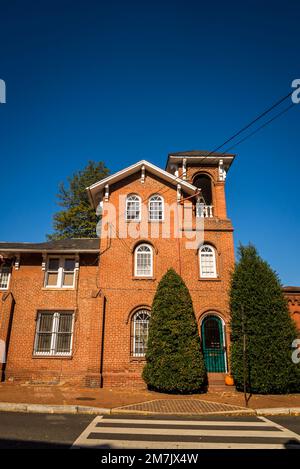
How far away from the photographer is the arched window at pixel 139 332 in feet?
51.0

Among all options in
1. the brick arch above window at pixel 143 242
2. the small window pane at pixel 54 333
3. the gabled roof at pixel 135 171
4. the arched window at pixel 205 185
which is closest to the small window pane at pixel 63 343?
the small window pane at pixel 54 333

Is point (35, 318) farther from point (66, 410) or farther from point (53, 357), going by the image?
point (66, 410)

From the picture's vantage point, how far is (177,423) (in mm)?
8359

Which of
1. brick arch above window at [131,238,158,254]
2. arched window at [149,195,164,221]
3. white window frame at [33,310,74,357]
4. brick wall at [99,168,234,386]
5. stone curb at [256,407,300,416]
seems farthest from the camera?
arched window at [149,195,164,221]

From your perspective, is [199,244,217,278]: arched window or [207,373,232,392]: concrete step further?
[199,244,217,278]: arched window

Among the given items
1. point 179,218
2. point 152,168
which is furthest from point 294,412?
point 152,168

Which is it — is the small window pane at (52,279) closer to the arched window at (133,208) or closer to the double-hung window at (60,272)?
the double-hung window at (60,272)

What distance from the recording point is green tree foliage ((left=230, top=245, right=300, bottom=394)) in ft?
44.8

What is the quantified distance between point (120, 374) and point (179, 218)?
29.1 ft

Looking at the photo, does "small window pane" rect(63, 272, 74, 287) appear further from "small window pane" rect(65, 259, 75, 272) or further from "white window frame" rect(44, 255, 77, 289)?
"small window pane" rect(65, 259, 75, 272)

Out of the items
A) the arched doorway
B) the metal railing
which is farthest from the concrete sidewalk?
the metal railing

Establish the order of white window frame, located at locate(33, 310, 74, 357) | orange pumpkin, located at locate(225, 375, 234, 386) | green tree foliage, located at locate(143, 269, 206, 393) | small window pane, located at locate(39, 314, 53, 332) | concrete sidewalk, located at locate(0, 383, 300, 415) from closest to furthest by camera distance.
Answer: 1. concrete sidewalk, located at locate(0, 383, 300, 415)
2. green tree foliage, located at locate(143, 269, 206, 393)
3. orange pumpkin, located at locate(225, 375, 234, 386)
4. white window frame, located at locate(33, 310, 74, 357)
5. small window pane, located at locate(39, 314, 53, 332)

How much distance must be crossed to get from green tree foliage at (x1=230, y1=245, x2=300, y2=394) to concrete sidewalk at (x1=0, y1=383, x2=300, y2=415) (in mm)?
702
